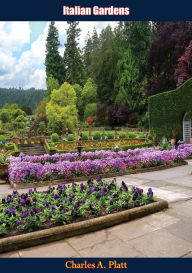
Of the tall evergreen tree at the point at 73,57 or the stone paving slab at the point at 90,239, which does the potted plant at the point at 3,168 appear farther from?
the tall evergreen tree at the point at 73,57

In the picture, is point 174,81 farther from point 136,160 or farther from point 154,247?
point 154,247

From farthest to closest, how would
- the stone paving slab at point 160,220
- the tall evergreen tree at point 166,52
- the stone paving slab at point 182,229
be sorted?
1. the tall evergreen tree at point 166,52
2. the stone paving slab at point 160,220
3. the stone paving slab at point 182,229

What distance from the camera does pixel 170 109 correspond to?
19.1 metres

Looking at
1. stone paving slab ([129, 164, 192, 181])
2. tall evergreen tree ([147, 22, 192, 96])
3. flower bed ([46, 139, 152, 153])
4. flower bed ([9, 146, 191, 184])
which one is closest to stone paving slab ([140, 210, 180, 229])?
stone paving slab ([129, 164, 192, 181])

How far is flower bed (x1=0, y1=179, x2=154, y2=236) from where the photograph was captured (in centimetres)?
365

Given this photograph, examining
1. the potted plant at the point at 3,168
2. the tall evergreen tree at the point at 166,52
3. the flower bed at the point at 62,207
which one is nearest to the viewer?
the flower bed at the point at 62,207

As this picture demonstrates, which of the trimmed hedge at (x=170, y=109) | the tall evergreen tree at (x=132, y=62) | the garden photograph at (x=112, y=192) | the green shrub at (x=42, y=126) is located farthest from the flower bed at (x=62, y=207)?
the tall evergreen tree at (x=132, y=62)

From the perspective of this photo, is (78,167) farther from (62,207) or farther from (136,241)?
(136,241)

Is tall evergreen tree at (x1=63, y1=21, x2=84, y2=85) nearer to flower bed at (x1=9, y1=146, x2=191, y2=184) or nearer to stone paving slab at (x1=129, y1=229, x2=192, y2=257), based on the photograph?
flower bed at (x1=9, y1=146, x2=191, y2=184)

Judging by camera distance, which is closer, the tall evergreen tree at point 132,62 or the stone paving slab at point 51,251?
the stone paving slab at point 51,251

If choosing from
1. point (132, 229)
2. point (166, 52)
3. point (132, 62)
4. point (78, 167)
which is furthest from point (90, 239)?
point (132, 62)

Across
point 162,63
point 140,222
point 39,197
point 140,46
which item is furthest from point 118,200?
point 140,46

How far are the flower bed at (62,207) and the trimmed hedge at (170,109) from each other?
14196mm

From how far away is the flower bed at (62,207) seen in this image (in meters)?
3.65
